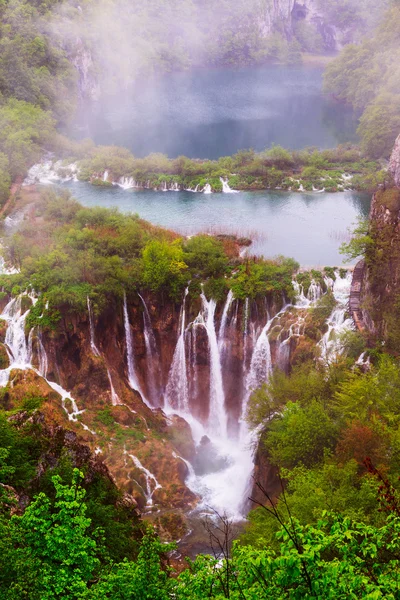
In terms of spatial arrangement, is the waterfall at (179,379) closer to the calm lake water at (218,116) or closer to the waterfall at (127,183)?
the waterfall at (127,183)

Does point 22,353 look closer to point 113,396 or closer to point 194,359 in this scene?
point 113,396

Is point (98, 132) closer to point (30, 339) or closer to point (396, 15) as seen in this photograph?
point (396, 15)

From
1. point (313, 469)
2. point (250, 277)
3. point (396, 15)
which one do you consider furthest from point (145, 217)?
point (396, 15)

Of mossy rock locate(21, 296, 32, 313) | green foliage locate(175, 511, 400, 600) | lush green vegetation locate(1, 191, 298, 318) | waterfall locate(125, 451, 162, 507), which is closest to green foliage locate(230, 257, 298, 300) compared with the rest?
lush green vegetation locate(1, 191, 298, 318)

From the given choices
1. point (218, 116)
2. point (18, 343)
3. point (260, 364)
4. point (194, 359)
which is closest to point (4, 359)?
point (18, 343)

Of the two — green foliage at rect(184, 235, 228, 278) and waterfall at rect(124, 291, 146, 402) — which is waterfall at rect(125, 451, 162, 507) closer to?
waterfall at rect(124, 291, 146, 402)
